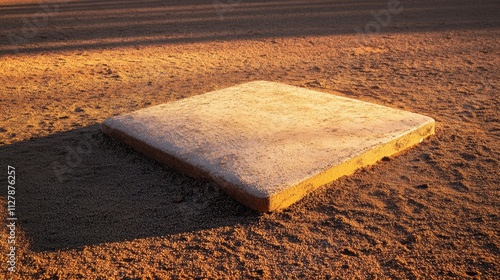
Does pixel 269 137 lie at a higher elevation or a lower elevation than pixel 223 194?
higher

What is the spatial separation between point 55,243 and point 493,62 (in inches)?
144

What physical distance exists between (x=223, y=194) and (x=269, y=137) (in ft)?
1.51

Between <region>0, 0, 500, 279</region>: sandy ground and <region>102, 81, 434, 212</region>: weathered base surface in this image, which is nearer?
<region>0, 0, 500, 279</region>: sandy ground

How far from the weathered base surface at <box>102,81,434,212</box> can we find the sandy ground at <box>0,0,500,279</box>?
0.08 meters

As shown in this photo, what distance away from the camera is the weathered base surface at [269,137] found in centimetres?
225

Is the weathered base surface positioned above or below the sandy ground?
above

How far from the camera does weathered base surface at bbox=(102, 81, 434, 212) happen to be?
225 centimetres

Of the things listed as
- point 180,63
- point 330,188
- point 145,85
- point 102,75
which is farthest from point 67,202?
point 180,63

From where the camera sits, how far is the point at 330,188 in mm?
2326

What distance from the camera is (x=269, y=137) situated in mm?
2609

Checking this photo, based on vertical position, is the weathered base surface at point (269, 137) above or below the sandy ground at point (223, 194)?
above

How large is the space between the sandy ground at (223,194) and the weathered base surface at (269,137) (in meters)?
0.08

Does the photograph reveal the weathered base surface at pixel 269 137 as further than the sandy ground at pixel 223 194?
Yes

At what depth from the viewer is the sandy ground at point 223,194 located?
1.89 metres
